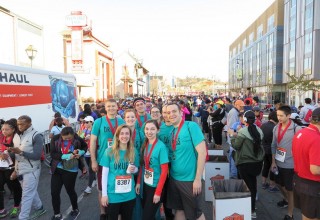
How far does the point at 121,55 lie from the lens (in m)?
61.2

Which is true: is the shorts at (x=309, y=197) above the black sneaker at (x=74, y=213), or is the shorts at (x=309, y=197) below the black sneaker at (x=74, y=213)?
above

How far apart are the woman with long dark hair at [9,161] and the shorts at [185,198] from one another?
275 cm

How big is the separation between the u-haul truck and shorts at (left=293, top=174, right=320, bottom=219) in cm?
735

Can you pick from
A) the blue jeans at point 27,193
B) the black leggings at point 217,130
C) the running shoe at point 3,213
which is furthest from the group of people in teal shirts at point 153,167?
the black leggings at point 217,130

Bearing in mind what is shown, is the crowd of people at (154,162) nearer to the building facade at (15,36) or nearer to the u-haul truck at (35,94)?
the u-haul truck at (35,94)

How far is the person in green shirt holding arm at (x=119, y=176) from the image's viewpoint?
11.3 feet

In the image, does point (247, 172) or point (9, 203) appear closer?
point (247, 172)

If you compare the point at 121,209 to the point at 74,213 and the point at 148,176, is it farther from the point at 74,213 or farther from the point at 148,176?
the point at 74,213

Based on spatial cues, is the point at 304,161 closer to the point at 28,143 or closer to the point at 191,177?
the point at 191,177

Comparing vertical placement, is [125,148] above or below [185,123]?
below

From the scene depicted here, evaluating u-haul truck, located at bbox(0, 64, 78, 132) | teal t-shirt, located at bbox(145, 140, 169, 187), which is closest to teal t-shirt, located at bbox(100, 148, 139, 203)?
teal t-shirt, located at bbox(145, 140, 169, 187)

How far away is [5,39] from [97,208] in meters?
16.1

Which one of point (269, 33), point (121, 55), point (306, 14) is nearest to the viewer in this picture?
point (306, 14)

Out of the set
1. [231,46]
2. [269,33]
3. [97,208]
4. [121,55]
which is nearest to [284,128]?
[97,208]
